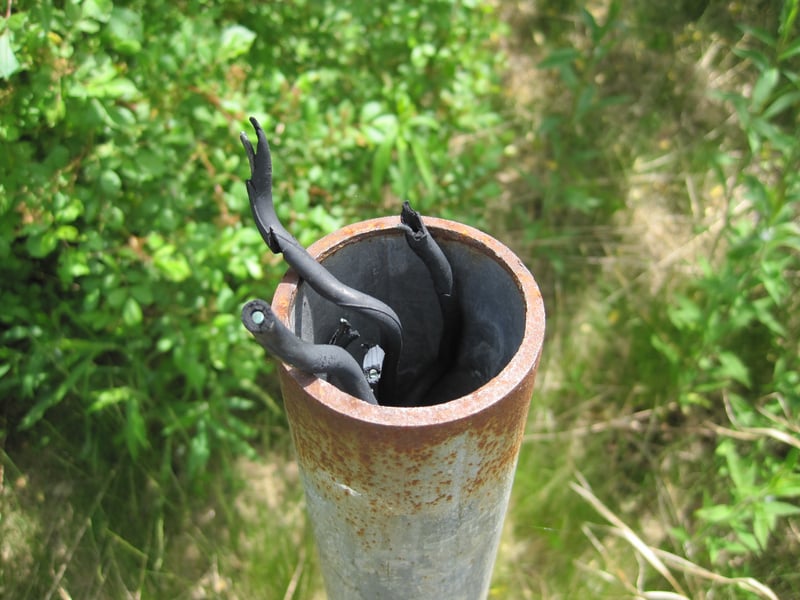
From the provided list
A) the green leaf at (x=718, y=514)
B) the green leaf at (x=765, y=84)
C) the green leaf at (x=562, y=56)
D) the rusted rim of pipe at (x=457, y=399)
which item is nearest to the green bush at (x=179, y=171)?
the green leaf at (x=562, y=56)

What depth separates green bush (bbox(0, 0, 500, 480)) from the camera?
6.23ft

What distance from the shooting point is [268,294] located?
2.55 metres

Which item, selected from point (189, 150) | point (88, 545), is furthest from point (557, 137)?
point (88, 545)

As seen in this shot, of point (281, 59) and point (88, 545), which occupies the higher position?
point (281, 59)

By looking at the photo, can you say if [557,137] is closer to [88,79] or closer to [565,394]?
[565,394]

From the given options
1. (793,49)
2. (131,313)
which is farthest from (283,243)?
(793,49)

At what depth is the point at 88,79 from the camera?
1845 mm

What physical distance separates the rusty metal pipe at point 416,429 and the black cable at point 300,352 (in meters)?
0.04

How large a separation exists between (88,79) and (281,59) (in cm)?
110

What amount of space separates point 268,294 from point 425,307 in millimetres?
1066

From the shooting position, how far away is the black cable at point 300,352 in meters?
0.98

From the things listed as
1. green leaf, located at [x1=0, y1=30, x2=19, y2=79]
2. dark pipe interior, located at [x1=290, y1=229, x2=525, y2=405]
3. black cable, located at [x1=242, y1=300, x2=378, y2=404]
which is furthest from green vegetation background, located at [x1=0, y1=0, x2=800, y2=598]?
black cable, located at [x1=242, y1=300, x2=378, y2=404]

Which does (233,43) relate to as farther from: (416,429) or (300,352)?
(416,429)

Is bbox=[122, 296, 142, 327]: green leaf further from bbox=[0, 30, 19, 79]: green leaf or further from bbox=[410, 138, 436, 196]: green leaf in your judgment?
bbox=[410, 138, 436, 196]: green leaf
